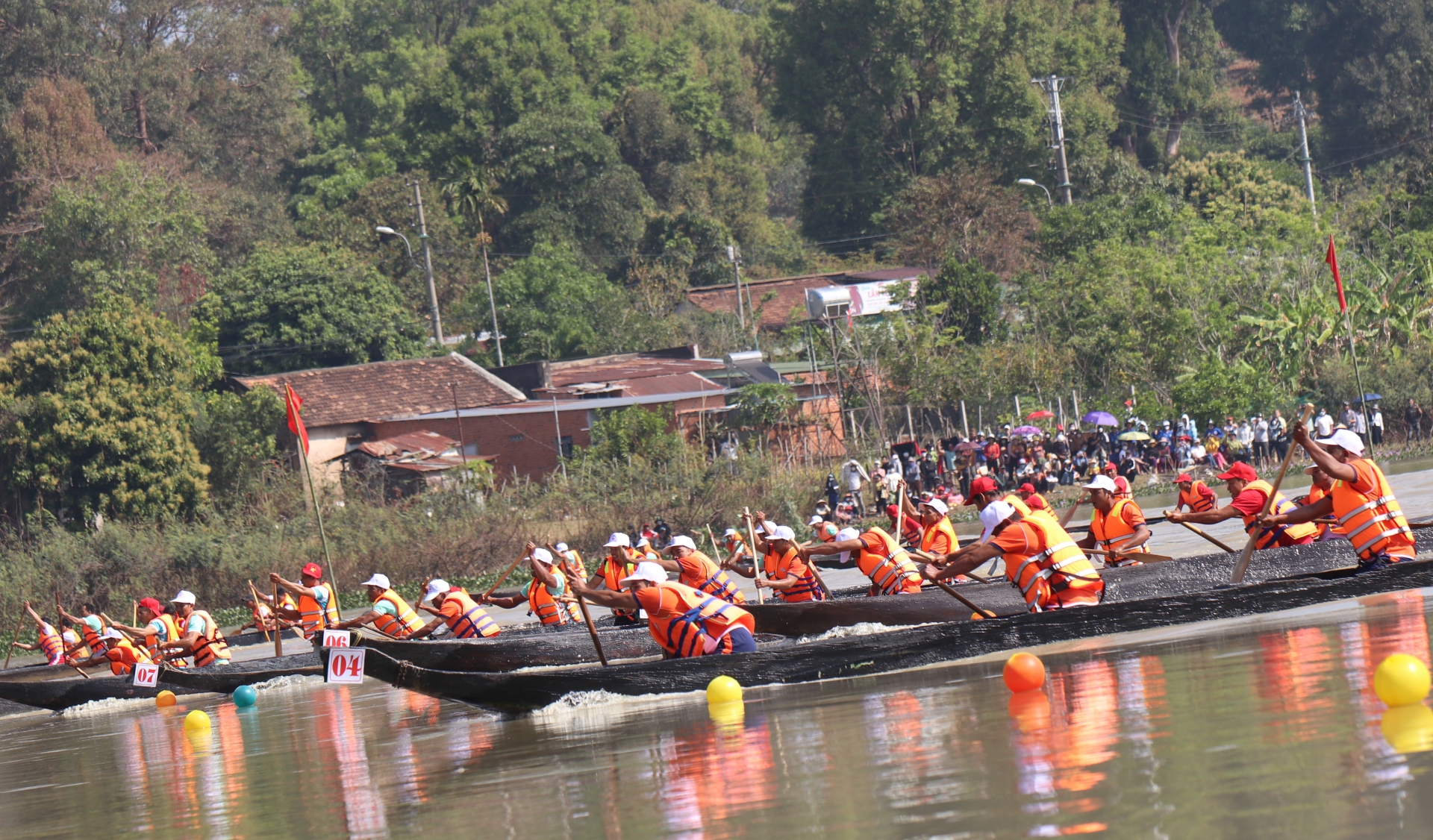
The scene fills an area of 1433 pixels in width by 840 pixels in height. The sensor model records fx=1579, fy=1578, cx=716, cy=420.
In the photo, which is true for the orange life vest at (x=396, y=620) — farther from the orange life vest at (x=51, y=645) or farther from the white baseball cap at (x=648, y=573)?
the orange life vest at (x=51, y=645)

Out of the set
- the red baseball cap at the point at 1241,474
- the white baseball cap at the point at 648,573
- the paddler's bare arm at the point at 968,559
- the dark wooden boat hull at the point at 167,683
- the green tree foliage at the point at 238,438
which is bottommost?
the dark wooden boat hull at the point at 167,683

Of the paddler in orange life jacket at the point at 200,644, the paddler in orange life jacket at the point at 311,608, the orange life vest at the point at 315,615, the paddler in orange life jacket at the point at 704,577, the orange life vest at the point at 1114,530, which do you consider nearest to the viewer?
the orange life vest at the point at 1114,530

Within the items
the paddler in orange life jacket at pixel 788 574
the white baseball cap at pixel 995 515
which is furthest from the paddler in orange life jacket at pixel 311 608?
the white baseball cap at pixel 995 515

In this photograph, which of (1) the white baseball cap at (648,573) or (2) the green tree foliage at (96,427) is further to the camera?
(2) the green tree foliage at (96,427)

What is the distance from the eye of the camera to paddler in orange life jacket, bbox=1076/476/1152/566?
1448 centimetres

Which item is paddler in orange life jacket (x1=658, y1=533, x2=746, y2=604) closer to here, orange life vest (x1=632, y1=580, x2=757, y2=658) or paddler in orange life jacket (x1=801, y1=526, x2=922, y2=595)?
paddler in orange life jacket (x1=801, y1=526, x2=922, y2=595)

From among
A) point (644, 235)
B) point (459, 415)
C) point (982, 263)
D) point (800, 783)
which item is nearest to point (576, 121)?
point (644, 235)

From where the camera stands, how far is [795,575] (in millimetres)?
15977

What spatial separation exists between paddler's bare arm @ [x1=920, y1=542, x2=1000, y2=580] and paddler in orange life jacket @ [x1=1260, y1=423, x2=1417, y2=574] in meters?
2.66

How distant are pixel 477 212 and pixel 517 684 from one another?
48570 mm

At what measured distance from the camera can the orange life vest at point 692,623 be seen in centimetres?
1155

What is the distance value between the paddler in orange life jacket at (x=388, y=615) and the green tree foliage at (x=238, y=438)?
21.5m

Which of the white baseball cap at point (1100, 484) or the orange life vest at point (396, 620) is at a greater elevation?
the white baseball cap at point (1100, 484)

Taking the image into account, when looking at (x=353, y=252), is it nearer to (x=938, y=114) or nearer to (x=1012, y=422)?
(x=938, y=114)
